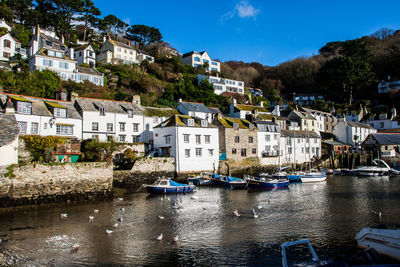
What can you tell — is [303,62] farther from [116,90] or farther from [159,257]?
[159,257]

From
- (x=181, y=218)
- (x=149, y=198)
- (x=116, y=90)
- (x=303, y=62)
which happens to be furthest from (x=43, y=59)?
(x=303, y=62)

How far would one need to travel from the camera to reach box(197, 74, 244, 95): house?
80.0 metres

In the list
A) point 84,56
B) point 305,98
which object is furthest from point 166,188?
point 305,98

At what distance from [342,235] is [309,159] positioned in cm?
4230

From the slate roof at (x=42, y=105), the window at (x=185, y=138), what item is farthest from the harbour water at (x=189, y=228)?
the slate roof at (x=42, y=105)

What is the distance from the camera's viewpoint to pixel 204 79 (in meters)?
74.4

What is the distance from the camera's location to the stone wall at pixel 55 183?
2403cm

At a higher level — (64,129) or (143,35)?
(143,35)

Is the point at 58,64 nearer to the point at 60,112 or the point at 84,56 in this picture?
the point at 84,56

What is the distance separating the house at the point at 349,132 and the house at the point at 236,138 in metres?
30.0

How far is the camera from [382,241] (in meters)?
13.3

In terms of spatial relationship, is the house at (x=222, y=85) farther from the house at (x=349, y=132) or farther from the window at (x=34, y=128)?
the window at (x=34, y=128)

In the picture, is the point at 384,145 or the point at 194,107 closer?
the point at 194,107

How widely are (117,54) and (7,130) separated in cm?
5408
